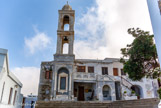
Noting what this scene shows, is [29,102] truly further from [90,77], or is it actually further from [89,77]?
[90,77]

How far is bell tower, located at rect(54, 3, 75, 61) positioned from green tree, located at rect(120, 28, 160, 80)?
32.2ft

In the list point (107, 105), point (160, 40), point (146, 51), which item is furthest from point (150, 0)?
point (107, 105)

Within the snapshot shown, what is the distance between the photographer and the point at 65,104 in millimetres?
13188

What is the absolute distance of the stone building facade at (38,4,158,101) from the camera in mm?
18500

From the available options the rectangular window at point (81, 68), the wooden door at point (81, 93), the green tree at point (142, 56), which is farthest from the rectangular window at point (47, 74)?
the green tree at point (142, 56)

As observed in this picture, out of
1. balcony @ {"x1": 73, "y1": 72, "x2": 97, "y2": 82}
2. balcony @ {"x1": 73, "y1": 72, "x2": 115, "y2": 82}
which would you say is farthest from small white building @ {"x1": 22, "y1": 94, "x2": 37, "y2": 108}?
balcony @ {"x1": 73, "y1": 72, "x2": 115, "y2": 82}

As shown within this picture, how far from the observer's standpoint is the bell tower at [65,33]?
1948cm

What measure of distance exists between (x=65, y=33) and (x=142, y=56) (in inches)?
500

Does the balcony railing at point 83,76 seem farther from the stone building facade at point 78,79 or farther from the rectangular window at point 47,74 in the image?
the rectangular window at point 47,74

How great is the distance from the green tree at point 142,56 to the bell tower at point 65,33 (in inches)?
386

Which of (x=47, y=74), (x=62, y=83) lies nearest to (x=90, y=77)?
(x=62, y=83)

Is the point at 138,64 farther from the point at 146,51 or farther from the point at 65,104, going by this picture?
the point at 65,104

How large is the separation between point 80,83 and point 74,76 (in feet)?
7.51

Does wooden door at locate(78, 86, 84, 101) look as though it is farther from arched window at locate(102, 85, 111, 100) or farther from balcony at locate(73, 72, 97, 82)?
arched window at locate(102, 85, 111, 100)
